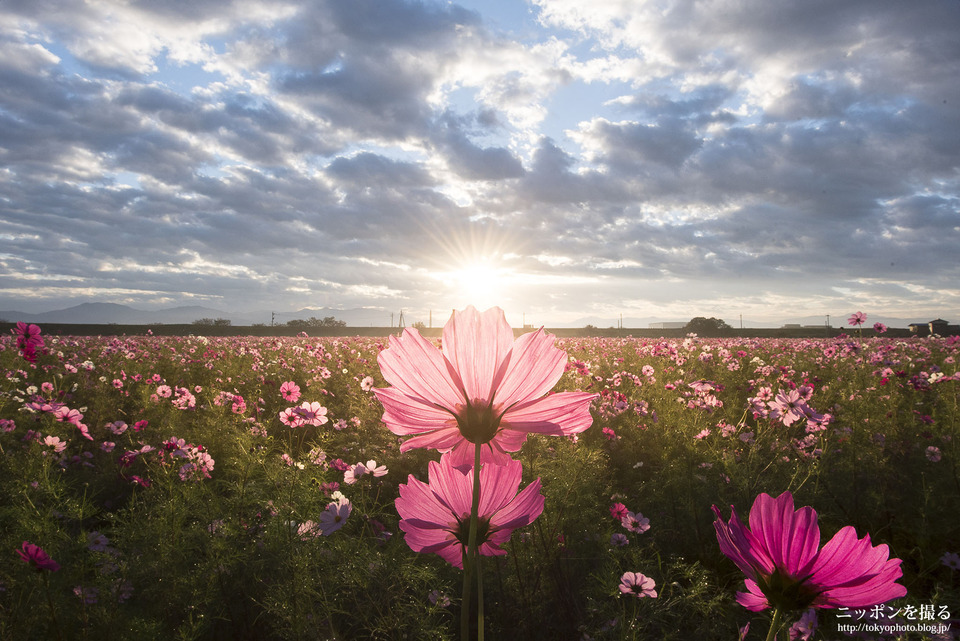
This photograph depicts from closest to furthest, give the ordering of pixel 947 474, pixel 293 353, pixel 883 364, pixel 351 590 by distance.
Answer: pixel 351 590, pixel 947 474, pixel 883 364, pixel 293 353

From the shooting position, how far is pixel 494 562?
2.03 meters

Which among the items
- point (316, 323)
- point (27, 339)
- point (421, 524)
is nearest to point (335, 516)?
point (421, 524)

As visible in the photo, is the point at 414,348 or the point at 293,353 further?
the point at 293,353

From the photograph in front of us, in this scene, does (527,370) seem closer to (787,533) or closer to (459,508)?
(459,508)

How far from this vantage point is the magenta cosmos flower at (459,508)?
0.54m

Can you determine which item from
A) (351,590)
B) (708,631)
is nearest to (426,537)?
(351,590)

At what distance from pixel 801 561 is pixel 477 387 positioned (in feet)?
1.11

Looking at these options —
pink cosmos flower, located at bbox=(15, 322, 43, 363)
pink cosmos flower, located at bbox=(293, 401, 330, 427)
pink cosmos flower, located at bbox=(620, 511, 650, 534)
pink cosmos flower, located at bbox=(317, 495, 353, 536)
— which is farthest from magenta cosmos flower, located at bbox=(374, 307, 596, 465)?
pink cosmos flower, located at bbox=(15, 322, 43, 363)

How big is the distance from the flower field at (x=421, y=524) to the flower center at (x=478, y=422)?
0.25ft

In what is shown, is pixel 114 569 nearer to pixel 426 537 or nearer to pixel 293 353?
pixel 426 537

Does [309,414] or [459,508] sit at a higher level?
[459,508]

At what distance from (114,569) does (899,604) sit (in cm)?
252

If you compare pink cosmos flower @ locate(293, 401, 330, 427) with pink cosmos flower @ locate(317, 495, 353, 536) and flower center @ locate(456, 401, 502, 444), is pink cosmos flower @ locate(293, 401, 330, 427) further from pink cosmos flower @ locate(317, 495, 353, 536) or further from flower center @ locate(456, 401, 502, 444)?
flower center @ locate(456, 401, 502, 444)

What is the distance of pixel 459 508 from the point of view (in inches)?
21.7
